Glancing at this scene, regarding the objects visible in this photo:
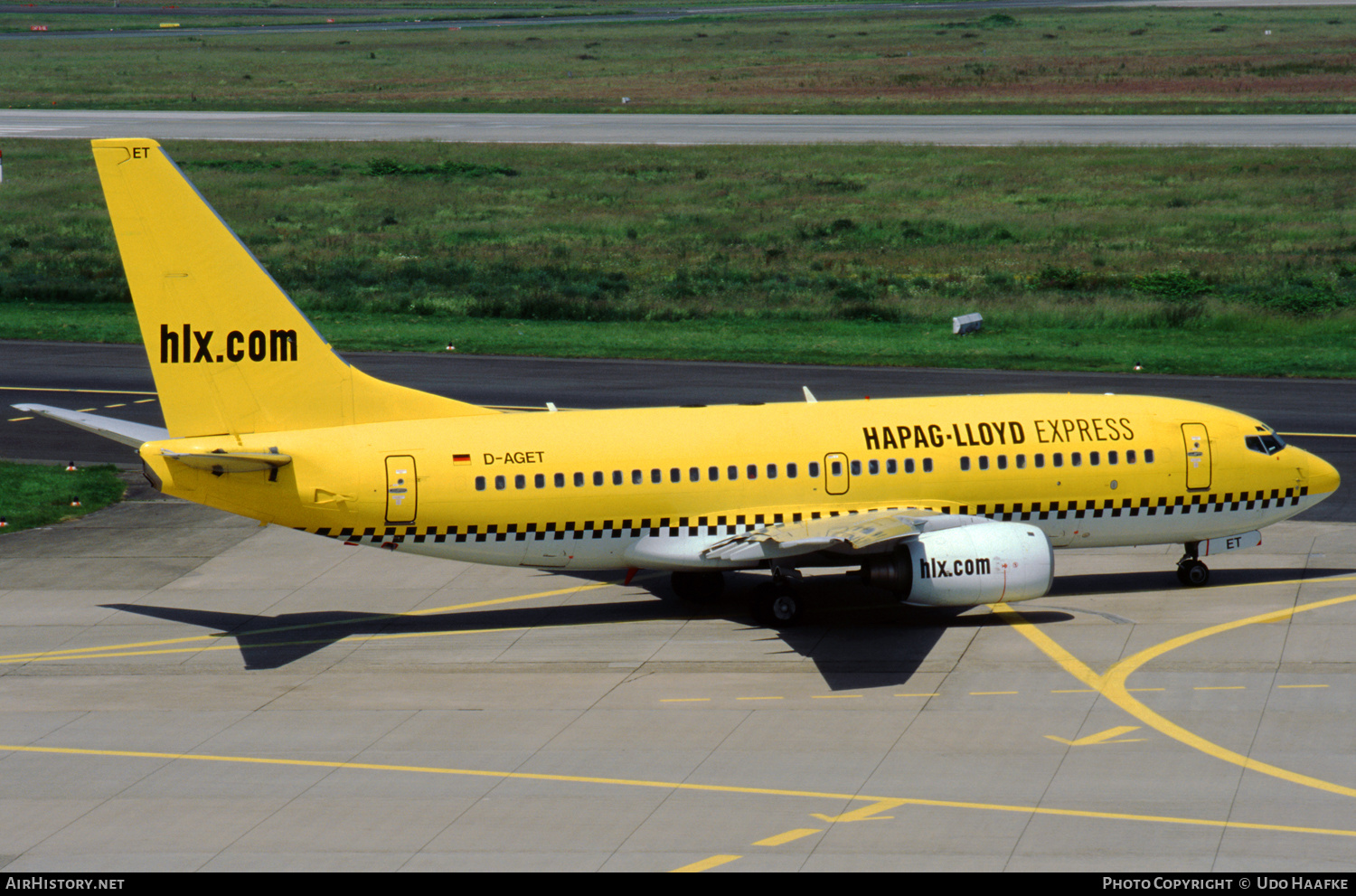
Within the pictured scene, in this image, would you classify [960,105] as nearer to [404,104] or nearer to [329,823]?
[404,104]

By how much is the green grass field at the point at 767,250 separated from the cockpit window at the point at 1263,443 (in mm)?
25807

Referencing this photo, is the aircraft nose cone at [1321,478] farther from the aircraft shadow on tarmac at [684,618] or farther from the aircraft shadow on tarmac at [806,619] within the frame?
the aircraft shadow on tarmac at [684,618]

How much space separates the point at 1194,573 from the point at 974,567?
27.3 feet

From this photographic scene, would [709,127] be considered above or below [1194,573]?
above

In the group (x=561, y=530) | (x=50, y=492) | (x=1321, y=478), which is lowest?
(x=50, y=492)

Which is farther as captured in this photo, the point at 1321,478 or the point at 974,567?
the point at 1321,478

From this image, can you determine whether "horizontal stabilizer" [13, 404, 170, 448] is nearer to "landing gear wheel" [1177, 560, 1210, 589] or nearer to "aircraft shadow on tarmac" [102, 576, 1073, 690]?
"aircraft shadow on tarmac" [102, 576, 1073, 690]


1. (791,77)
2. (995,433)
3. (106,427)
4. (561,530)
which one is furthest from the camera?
(791,77)

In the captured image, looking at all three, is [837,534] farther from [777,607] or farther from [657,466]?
[657,466]

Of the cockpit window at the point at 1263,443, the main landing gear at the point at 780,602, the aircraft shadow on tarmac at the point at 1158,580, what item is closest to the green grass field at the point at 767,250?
the aircraft shadow on tarmac at the point at 1158,580

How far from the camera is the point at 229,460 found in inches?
1276

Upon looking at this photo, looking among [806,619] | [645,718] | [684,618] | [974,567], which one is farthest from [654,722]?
[974,567]

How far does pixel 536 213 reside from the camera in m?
104

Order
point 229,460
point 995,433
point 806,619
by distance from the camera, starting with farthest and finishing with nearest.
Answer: point 806,619 → point 995,433 → point 229,460
